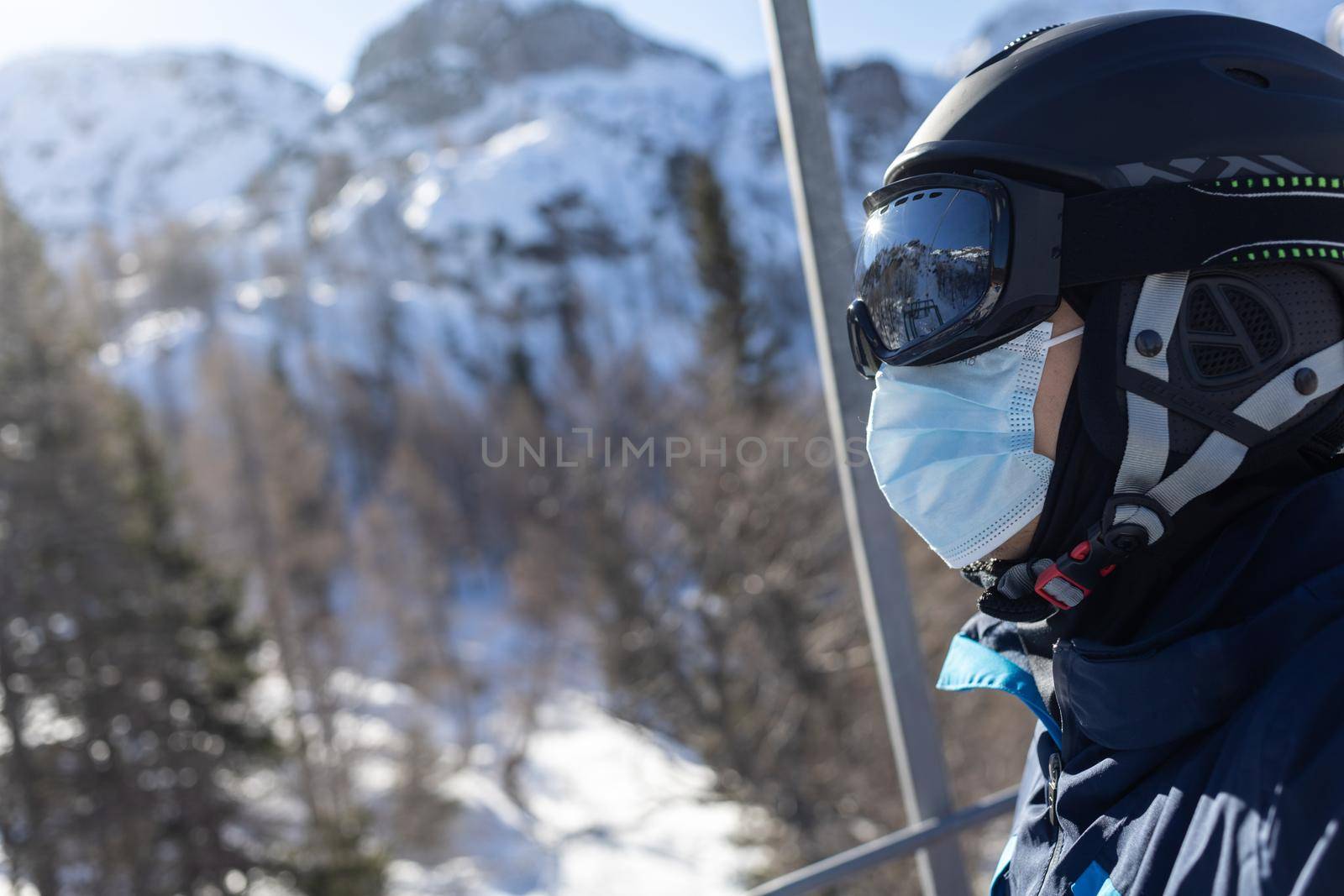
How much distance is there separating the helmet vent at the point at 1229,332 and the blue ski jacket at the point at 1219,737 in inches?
6.4

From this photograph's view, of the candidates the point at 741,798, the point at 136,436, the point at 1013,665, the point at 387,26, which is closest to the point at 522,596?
the point at 136,436

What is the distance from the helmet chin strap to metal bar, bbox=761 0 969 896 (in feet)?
3.86

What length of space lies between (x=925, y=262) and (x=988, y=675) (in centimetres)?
64

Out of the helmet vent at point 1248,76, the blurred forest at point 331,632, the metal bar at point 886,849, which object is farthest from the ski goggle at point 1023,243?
the blurred forest at point 331,632

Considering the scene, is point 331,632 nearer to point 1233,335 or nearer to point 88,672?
point 88,672

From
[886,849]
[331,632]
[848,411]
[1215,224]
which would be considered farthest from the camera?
[331,632]

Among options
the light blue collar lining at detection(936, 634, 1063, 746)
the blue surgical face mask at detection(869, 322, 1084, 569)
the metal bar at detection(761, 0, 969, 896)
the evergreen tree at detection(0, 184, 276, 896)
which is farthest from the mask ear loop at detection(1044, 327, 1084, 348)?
the evergreen tree at detection(0, 184, 276, 896)

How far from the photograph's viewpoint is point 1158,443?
1.09 meters

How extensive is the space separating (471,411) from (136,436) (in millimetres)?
Result: 22481

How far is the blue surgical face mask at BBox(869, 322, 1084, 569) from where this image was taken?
1.17 meters

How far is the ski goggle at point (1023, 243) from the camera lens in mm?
1065

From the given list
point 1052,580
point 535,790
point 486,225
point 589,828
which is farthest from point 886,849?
point 486,225

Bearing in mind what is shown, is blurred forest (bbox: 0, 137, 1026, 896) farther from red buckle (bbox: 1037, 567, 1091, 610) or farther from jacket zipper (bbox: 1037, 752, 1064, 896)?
red buckle (bbox: 1037, 567, 1091, 610)

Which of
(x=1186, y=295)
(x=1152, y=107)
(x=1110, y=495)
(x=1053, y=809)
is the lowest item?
(x=1053, y=809)
